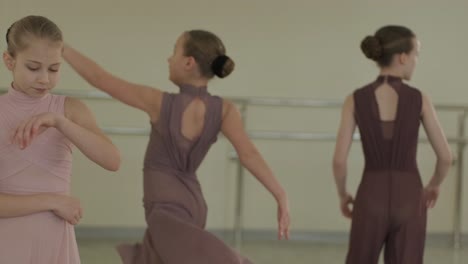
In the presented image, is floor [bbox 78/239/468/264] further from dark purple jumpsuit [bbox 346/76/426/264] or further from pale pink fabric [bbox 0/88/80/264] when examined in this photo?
pale pink fabric [bbox 0/88/80/264]

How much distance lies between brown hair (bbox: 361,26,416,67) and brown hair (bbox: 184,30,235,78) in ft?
2.41

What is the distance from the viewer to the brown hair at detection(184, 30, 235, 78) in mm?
3751

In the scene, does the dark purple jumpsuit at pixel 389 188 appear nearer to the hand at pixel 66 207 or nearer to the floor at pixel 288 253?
the hand at pixel 66 207

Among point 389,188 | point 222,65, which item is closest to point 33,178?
point 222,65

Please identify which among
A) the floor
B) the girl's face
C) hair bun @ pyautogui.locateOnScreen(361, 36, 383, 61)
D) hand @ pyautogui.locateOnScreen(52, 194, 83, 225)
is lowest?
the floor

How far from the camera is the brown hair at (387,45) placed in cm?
418

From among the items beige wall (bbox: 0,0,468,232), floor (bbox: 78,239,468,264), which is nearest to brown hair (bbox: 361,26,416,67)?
floor (bbox: 78,239,468,264)

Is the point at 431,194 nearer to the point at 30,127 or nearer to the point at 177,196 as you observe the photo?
the point at 177,196

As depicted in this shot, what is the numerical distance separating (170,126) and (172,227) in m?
0.40

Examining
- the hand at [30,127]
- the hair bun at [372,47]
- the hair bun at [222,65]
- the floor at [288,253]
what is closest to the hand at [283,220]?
the hair bun at [222,65]

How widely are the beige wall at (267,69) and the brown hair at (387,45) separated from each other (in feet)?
10.6

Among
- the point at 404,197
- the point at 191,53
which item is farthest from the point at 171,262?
the point at 404,197

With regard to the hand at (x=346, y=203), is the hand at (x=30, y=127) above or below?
above

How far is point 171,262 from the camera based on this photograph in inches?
135
